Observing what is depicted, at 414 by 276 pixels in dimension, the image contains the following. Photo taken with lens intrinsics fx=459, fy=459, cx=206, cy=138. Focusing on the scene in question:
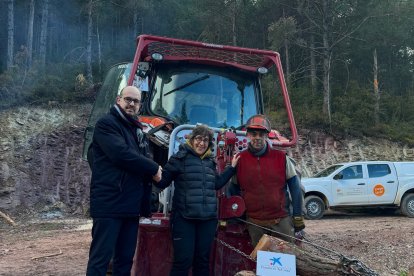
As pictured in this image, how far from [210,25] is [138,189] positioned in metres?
22.7

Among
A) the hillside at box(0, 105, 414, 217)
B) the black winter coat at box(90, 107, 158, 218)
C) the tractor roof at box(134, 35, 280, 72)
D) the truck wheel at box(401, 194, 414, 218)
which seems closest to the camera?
the black winter coat at box(90, 107, 158, 218)

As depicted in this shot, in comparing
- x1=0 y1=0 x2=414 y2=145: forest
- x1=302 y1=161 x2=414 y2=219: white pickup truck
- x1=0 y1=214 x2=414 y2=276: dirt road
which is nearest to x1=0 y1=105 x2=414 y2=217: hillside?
x1=0 y1=0 x2=414 y2=145: forest

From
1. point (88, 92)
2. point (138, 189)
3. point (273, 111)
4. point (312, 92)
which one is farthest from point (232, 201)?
point (312, 92)

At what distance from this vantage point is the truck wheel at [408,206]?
46.3ft

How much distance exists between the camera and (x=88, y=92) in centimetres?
2078

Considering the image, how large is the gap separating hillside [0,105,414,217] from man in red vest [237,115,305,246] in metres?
10.3

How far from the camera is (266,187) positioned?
15.3 ft

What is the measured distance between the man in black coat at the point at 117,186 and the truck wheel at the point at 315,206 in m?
10.3

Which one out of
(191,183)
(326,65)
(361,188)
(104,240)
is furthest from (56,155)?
(326,65)

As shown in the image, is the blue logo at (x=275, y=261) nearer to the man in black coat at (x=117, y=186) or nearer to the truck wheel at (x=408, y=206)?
the man in black coat at (x=117, y=186)

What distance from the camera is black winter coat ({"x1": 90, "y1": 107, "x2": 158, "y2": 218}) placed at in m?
3.84

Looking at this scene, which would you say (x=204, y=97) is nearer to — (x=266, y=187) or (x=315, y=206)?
(x=266, y=187)

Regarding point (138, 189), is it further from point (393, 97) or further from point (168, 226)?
point (393, 97)

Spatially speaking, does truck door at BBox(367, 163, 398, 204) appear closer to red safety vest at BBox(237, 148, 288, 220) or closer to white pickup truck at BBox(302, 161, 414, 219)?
white pickup truck at BBox(302, 161, 414, 219)
